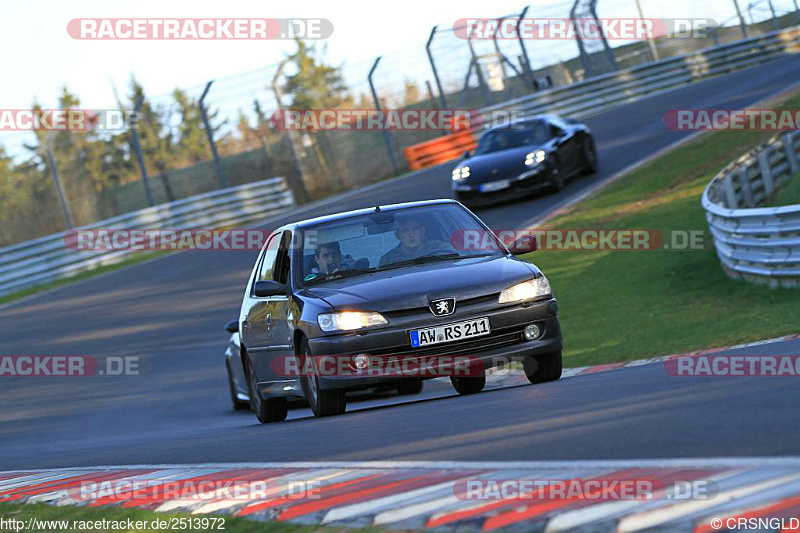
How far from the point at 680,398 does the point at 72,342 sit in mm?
13564

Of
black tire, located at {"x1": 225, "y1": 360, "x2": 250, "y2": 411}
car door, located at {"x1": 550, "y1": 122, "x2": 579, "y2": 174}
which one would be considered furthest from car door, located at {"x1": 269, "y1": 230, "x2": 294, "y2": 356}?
car door, located at {"x1": 550, "y1": 122, "x2": 579, "y2": 174}

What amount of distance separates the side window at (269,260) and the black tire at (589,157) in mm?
15409

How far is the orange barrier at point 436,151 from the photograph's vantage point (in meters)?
33.3

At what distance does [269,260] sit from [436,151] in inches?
904

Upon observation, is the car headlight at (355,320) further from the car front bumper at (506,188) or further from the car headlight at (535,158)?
the car headlight at (535,158)

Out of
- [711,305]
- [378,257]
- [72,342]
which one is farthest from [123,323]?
[378,257]

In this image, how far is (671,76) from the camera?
38812mm

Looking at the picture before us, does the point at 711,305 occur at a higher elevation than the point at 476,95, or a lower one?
lower

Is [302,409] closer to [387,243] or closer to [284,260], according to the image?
[284,260]

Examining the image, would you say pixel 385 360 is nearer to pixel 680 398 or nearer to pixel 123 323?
pixel 680 398

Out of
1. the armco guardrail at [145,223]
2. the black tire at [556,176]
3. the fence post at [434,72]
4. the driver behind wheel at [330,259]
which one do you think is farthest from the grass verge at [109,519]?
the fence post at [434,72]

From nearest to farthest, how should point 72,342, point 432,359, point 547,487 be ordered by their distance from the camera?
1. point 547,487
2. point 432,359
3. point 72,342

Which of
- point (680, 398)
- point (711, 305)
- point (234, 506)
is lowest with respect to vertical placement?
point (711, 305)

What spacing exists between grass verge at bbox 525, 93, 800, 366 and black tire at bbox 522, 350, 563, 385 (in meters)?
2.93
